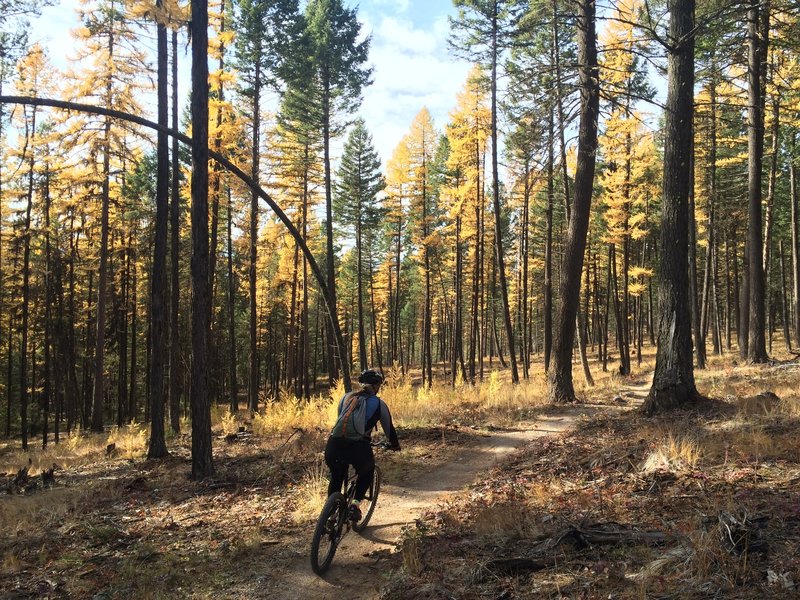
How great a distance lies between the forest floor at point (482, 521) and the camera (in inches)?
139

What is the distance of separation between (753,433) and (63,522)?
32.6 feet

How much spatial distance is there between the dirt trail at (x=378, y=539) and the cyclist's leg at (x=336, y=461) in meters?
0.79

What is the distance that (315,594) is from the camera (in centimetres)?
452

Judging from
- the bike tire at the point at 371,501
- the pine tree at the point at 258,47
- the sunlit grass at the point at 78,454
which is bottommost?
the sunlit grass at the point at 78,454

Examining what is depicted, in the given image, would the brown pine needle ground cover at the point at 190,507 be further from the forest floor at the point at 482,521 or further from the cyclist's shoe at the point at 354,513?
the cyclist's shoe at the point at 354,513

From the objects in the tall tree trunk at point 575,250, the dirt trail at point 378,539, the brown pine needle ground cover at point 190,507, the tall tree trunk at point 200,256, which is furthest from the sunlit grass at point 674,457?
the tall tree trunk at point 200,256

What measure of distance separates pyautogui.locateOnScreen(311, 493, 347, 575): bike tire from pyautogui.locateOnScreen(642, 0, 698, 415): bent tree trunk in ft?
21.0

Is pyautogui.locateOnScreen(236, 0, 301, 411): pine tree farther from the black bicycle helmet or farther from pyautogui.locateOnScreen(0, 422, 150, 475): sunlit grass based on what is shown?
the black bicycle helmet

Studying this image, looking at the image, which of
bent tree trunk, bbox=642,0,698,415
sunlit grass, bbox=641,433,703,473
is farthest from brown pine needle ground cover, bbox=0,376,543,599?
bent tree trunk, bbox=642,0,698,415

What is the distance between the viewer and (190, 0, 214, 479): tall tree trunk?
8.64 metres

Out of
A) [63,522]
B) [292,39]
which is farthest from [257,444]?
[292,39]

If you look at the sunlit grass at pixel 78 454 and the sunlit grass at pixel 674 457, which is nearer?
the sunlit grass at pixel 674 457

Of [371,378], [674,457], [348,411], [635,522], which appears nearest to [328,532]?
[348,411]

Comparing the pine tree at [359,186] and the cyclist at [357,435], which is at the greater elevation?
the pine tree at [359,186]
